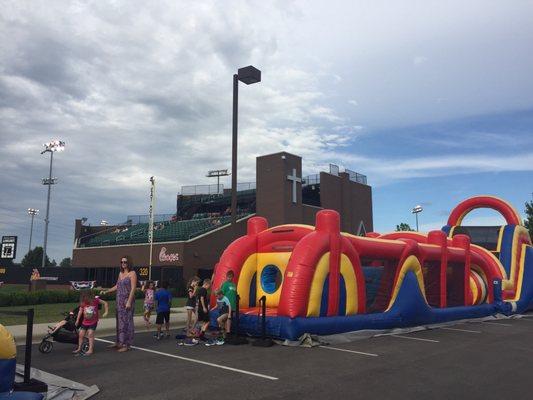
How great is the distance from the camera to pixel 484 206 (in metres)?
21.9

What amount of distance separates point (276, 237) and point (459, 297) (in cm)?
774

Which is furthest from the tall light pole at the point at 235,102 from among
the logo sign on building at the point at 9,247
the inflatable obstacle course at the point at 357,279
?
the logo sign on building at the point at 9,247

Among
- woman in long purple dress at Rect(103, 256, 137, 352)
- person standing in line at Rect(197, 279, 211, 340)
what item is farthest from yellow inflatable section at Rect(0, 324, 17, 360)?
person standing in line at Rect(197, 279, 211, 340)

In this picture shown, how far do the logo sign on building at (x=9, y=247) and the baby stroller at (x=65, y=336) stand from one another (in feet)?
70.2

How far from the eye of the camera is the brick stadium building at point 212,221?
3331cm

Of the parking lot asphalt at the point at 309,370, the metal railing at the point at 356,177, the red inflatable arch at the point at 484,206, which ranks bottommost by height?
the parking lot asphalt at the point at 309,370

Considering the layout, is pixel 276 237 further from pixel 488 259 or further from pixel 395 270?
pixel 488 259

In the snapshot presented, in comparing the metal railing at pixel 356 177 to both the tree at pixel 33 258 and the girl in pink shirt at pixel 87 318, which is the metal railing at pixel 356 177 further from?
the tree at pixel 33 258

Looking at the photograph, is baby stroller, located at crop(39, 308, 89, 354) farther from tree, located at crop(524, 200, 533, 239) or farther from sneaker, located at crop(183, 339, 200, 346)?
tree, located at crop(524, 200, 533, 239)

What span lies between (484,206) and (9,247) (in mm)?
26375

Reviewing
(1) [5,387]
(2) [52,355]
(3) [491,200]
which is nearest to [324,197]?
(3) [491,200]

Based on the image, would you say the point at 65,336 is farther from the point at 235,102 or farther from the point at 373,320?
the point at 235,102

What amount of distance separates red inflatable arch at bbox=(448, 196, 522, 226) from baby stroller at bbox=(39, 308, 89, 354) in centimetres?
1775

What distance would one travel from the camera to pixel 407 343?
1081 cm
